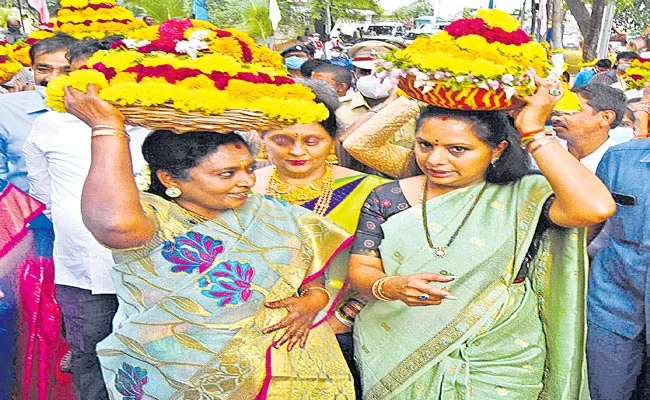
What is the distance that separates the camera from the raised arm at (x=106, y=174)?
76.2 inches

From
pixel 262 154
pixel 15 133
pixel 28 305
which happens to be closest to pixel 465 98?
pixel 262 154

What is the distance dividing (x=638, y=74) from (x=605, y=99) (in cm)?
135

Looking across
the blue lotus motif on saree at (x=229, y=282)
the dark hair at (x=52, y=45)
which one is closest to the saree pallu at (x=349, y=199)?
the blue lotus motif on saree at (x=229, y=282)

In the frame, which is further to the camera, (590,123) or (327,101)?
(590,123)

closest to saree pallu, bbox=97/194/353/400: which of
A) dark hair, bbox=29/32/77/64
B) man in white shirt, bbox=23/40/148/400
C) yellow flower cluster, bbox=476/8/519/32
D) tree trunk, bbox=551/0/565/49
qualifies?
yellow flower cluster, bbox=476/8/519/32

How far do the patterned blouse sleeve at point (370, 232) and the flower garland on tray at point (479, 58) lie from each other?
499mm

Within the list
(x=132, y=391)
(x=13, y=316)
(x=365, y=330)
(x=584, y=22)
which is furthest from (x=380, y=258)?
(x=584, y=22)

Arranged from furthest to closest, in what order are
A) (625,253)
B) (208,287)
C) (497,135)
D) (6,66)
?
(6,66)
(625,253)
(497,135)
(208,287)

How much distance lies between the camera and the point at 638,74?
5117 mm

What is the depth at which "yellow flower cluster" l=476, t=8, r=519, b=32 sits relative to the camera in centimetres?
229

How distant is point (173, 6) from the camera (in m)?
15.3

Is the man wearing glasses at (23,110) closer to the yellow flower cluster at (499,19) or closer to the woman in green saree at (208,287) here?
the woman in green saree at (208,287)

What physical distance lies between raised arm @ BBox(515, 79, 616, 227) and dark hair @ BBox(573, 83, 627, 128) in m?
1.93

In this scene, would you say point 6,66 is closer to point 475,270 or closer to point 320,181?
point 320,181
